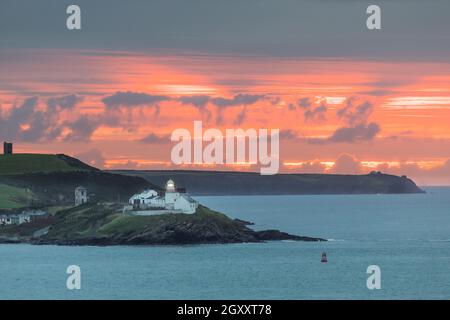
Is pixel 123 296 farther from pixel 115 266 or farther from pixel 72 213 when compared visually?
pixel 72 213

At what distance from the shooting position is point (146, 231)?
158000 mm

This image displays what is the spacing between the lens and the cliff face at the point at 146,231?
158 meters

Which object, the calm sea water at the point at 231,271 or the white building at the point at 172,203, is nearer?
the calm sea water at the point at 231,271

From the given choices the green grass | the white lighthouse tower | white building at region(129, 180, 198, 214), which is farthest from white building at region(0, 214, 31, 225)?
the white lighthouse tower

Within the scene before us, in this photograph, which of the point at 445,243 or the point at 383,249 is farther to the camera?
the point at 445,243

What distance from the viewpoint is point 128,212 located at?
538 ft

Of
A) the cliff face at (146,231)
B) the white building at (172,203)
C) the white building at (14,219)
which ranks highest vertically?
the white building at (172,203)

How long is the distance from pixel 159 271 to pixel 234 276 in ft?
31.8

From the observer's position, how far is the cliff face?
15825cm

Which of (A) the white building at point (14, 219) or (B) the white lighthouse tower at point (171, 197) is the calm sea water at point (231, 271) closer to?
(B) the white lighthouse tower at point (171, 197)

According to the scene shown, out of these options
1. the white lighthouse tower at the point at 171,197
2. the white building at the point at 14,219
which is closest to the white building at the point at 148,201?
the white lighthouse tower at the point at 171,197

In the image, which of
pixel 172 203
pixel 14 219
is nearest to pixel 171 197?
pixel 172 203

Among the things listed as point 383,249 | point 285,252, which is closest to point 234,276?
point 285,252

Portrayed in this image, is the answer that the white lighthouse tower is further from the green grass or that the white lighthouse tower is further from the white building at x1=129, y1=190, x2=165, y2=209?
the green grass
